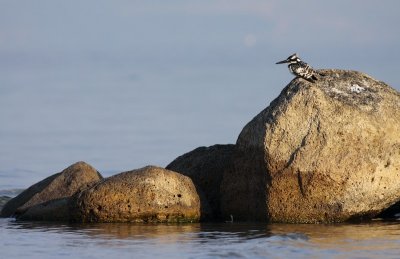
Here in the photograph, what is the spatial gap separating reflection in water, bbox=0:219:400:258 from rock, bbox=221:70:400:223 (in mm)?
452

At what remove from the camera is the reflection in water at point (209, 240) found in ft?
41.0

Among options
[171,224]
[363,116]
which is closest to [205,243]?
[171,224]

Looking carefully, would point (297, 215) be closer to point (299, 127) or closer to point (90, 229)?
point (299, 127)

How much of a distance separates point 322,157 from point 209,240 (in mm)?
3020

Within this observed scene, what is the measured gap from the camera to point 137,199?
1666 centimetres

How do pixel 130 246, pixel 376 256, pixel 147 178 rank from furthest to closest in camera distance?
pixel 147 178, pixel 130 246, pixel 376 256

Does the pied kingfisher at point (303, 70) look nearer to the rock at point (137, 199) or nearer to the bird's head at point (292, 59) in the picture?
the bird's head at point (292, 59)

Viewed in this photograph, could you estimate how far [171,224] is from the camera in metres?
16.5

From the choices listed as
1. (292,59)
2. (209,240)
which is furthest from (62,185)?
(209,240)

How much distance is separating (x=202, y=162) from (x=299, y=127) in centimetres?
311

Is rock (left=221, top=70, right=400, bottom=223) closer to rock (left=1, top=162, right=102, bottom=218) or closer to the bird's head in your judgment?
the bird's head

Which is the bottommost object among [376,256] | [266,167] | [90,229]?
[376,256]

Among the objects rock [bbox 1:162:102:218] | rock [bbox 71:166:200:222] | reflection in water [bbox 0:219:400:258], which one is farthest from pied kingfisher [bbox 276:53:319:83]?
rock [bbox 1:162:102:218]

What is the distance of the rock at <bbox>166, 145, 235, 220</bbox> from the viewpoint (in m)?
17.9
